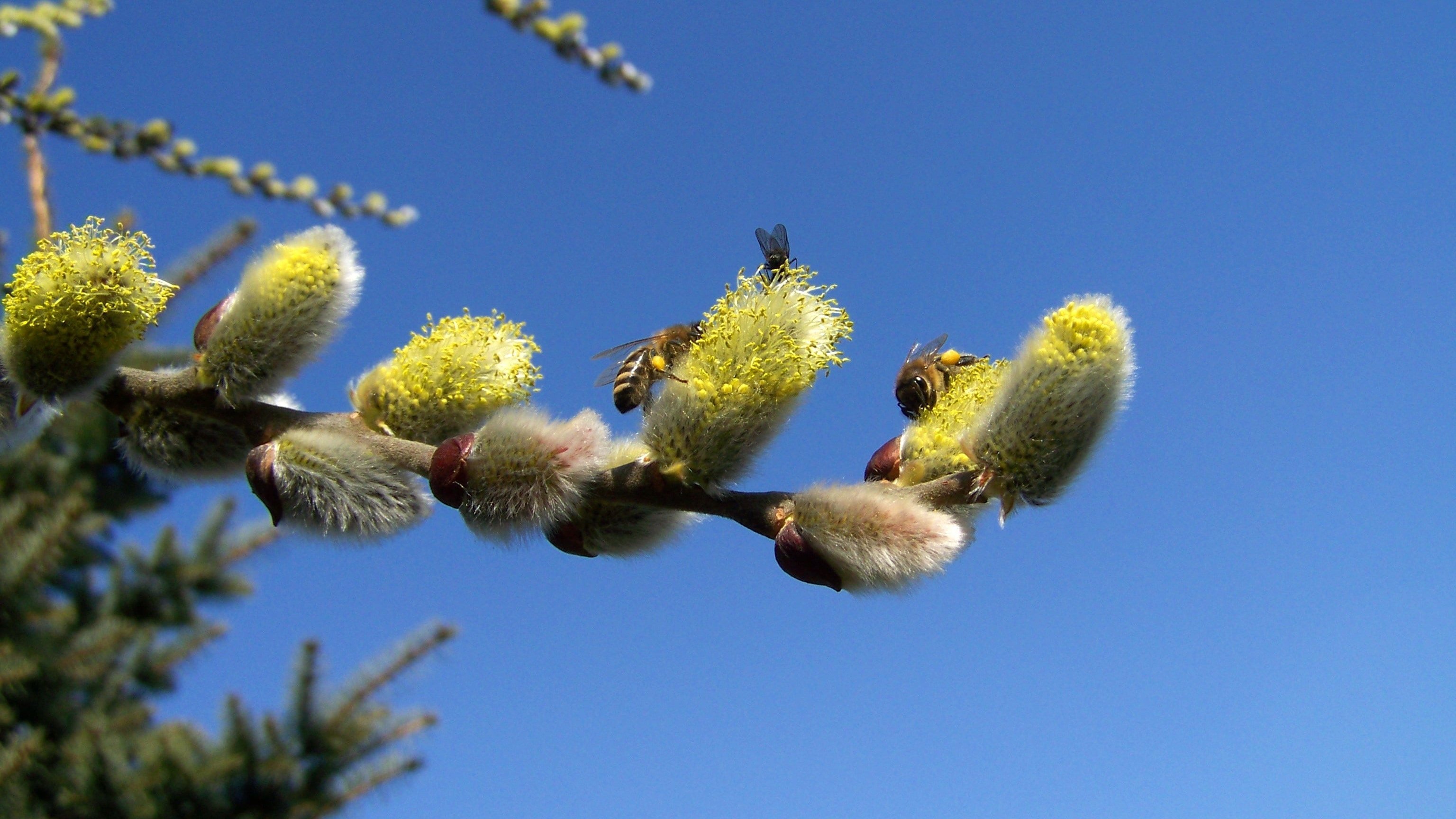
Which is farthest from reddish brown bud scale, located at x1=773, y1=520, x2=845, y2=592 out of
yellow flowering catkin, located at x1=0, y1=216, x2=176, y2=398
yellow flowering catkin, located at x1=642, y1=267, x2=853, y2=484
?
yellow flowering catkin, located at x1=0, y1=216, x2=176, y2=398

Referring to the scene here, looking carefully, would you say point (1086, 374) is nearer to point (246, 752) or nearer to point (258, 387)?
point (258, 387)

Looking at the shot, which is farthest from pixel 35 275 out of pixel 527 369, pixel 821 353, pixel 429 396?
pixel 821 353

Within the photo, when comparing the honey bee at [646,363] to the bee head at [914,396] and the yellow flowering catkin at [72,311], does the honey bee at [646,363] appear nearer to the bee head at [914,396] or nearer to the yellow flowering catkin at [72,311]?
the bee head at [914,396]

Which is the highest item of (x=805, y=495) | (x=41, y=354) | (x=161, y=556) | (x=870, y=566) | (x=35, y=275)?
(x=161, y=556)

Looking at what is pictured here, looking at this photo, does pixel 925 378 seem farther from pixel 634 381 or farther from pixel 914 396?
pixel 634 381

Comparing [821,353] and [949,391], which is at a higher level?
[949,391]

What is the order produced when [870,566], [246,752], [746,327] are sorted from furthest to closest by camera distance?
[246,752] < [746,327] < [870,566]
